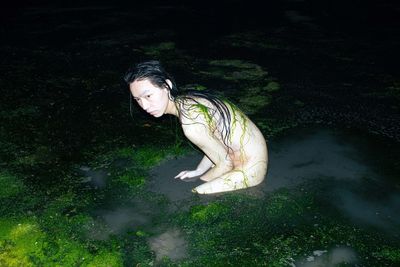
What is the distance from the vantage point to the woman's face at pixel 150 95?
3.09 meters

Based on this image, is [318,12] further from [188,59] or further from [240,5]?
[188,59]

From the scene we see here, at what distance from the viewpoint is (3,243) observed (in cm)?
318

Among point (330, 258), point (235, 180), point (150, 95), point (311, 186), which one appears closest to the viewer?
point (330, 258)

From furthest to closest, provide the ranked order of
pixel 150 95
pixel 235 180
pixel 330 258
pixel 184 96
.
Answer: pixel 235 180 < pixel 184 96 < pixel 150 95 < pixel 330 258

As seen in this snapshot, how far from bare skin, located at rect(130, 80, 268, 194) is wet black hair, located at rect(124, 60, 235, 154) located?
0.03 m

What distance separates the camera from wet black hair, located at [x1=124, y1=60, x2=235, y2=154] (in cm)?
308

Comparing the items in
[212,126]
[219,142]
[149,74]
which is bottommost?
[219,142]

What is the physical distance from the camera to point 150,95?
3131 millimetres

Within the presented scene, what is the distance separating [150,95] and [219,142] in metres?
0.76

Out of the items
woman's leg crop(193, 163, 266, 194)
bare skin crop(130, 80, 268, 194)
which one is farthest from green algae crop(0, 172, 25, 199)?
woman's leg crop(193, 163, 266, 194)

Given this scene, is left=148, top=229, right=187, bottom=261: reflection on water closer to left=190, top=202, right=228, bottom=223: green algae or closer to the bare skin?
left=190, top=202, right=228, bottom=223: green algae

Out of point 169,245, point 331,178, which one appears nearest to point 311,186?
point 331,178

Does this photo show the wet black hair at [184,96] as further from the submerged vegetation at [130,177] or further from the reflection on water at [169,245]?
the reflection on water at [169,245]

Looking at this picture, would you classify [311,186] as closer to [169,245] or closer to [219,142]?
[219,142]
